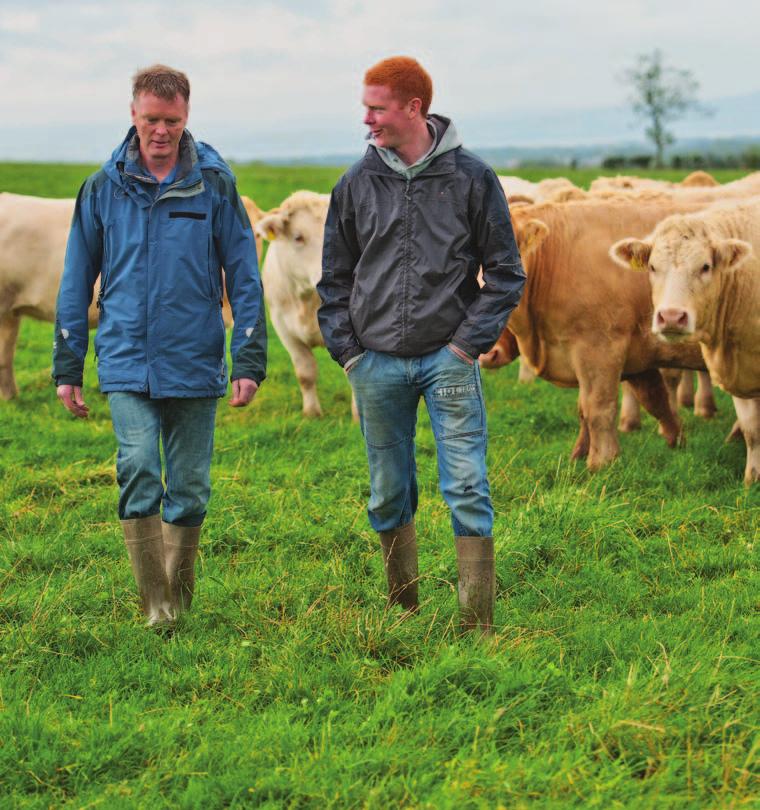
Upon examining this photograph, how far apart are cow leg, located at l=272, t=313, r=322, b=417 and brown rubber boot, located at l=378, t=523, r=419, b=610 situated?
4.95 meters

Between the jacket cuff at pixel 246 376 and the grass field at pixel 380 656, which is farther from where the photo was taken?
the jacket cuff at pixel 246 376

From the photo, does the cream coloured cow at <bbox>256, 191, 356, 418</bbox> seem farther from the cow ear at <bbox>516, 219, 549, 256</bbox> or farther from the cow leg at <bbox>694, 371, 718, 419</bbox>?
the cow leg at <bbox>694, 371, 718, 419</bbox>

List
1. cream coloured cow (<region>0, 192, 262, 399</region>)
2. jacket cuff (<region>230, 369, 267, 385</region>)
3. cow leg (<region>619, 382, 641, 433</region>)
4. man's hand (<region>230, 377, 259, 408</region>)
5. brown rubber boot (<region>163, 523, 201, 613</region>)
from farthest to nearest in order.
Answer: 1. cream coloured cow (<region>0, 192, 262, 399</region>)
2. cow leg (<region>619, 382, 641, 433</region>)
3. brown rubber boot (<region>163, 523, 201, 613</region>)
4. jacket cuff (<region>230, 369, 267, 385</region>)
5. man's hand (<region>230, 377, 259, 408</region>)

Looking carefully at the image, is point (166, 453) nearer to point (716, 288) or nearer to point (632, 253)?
point (632, 253)

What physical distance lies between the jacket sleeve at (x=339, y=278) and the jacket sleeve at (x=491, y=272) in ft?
1.56

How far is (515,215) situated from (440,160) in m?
3.78

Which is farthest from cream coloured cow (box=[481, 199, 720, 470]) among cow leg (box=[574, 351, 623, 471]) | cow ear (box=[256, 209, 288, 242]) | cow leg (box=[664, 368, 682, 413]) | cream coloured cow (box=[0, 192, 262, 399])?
cream coloured cow (box=[0, 192, 262, 399])

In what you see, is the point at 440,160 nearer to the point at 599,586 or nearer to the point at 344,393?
the point at 599,586

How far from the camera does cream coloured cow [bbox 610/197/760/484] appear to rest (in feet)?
22.1

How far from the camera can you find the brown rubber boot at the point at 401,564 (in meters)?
4.77

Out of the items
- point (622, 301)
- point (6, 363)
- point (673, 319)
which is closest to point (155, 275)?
point (673, 319)

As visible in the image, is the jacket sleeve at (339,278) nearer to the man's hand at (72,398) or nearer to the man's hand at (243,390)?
the man's hand at (243,390)

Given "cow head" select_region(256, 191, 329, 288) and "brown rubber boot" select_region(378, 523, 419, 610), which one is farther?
"cow head" select_region(256, 191, 329, 288)

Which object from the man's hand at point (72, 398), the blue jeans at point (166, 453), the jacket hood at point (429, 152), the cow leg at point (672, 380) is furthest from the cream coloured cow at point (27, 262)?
the jacket hood at point (429, 152)
